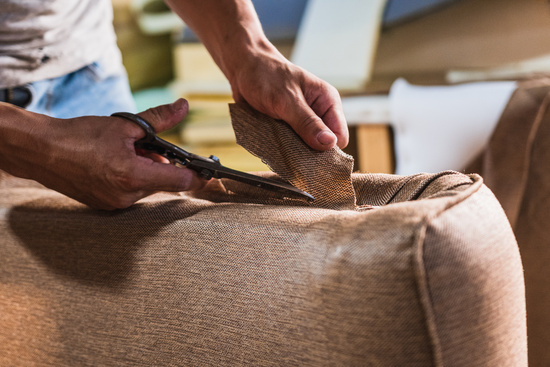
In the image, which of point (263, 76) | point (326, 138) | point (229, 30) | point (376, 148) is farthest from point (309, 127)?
point (376, 148)

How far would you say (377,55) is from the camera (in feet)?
4.87

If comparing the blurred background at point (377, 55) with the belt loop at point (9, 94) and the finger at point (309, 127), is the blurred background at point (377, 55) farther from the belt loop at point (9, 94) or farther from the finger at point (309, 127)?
the belt loop at point (9, 94)

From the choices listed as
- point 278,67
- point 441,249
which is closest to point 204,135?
point 278,67

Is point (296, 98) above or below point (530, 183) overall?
above

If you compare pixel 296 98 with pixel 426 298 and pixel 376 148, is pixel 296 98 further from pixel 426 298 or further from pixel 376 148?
pixel 376 148

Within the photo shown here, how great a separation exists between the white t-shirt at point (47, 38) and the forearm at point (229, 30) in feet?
0.56

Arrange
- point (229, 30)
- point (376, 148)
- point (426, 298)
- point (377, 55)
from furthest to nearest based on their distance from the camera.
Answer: point (377, 55) → point (376, 148) → point (229, 30) → point (426, 298)

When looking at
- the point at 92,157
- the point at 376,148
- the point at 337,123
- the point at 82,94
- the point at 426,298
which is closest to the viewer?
the point at 426,298

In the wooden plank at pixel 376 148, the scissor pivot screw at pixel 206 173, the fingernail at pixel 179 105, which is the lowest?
the wooden plank at pixel 376 148

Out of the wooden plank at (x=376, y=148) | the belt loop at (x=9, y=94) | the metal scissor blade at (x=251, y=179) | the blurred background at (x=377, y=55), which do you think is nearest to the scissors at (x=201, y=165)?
the metal scissor blade at (x=251, y=179)

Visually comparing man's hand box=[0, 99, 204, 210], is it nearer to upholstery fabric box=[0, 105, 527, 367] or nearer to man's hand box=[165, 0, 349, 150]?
upholstery fabric box=[0, 105, 527, 367]

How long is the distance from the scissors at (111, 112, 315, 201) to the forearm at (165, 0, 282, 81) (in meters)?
0.21

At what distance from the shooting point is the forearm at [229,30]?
72 centimetres

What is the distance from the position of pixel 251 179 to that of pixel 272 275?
149 millimetres
